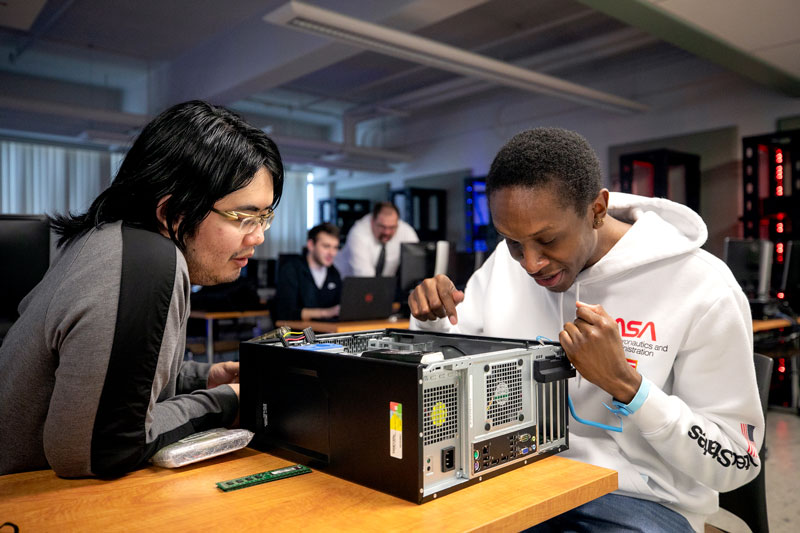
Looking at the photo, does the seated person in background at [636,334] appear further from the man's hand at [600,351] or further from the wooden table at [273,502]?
the wooden table at [273,502]

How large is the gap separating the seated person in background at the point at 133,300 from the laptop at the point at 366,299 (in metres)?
2.42

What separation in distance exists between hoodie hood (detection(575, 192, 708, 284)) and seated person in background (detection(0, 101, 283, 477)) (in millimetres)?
741

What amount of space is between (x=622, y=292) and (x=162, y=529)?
1.00 m

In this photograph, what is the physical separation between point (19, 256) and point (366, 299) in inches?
86.1

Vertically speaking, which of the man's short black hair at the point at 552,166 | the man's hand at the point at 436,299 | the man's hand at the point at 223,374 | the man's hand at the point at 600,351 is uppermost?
the man's short black hair at the point at 552,166

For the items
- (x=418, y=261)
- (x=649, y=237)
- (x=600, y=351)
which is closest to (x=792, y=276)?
(x=418, y=261)

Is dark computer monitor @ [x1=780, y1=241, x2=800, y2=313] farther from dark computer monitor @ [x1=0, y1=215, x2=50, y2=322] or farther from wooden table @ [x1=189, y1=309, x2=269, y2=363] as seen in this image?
dark computer monitor @ [x1=0, y1=215, x2=50, y2=322]

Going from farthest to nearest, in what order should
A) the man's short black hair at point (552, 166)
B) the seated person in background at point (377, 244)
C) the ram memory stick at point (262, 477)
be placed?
the seated person in background at point (377, 244) → the man's short black hair at point (552, 166) → the ram memory stick at point (262, 477)

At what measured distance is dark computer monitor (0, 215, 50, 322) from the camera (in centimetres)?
171

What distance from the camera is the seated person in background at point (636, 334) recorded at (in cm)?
104

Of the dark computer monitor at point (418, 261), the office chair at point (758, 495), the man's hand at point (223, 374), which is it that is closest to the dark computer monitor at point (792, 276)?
the dark computer monitor at point (418, 261)

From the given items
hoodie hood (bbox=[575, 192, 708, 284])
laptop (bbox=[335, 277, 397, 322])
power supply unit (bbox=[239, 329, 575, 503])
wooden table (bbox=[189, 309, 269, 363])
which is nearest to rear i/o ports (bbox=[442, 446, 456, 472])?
power supply unit (bbox=[239, 329, 575, 503])

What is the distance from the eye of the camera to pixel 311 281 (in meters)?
4.23

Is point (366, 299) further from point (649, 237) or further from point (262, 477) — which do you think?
point (262, 477)
